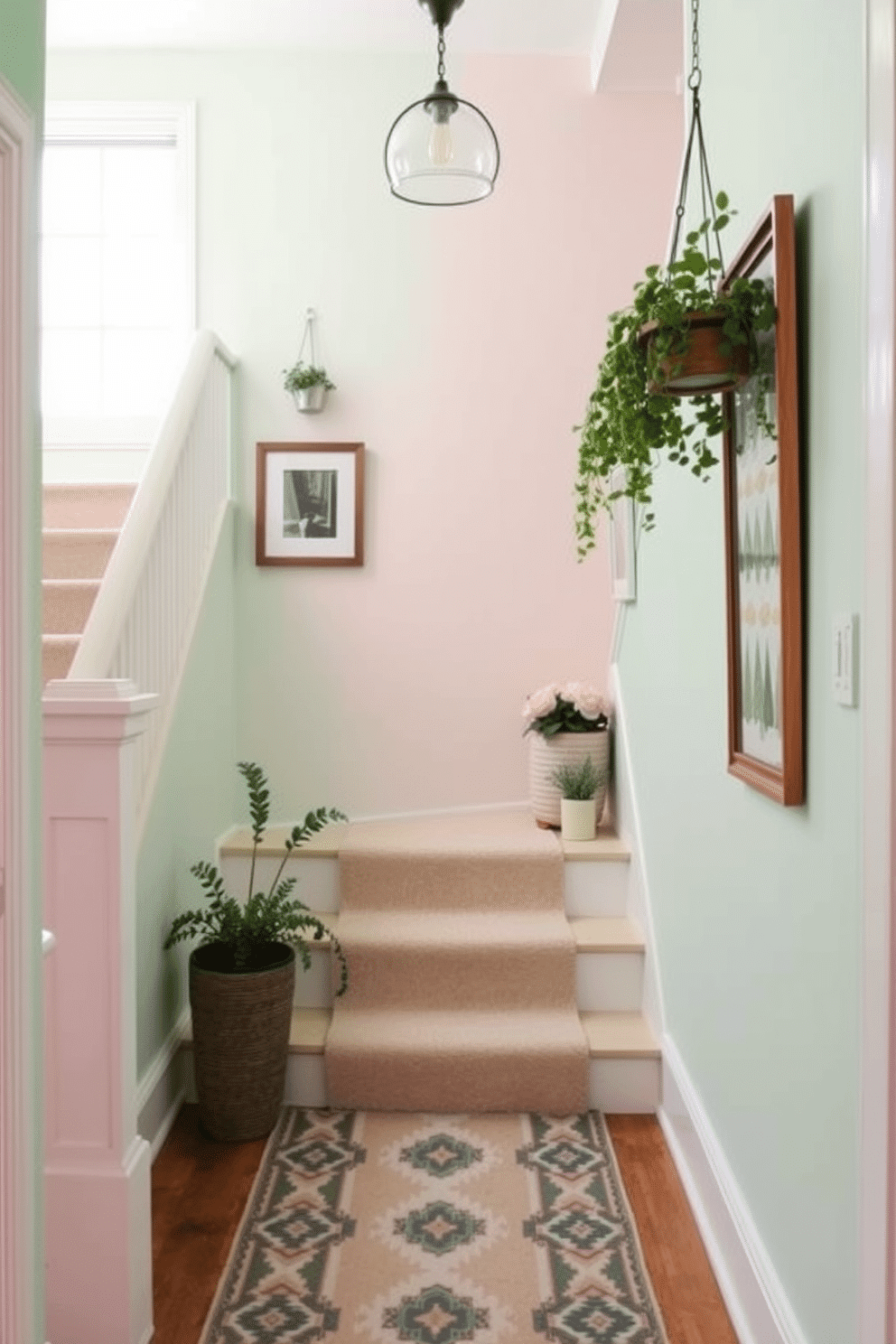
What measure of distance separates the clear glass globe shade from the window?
90.1 inches

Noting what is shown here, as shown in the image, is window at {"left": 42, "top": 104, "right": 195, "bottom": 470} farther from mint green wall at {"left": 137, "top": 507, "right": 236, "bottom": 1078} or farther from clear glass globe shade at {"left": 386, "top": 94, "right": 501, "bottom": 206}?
clear glass globe shade at {"left": 386, "top": 94, "right": 501, "bottom": 206}

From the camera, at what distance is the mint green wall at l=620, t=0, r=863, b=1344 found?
1708mm

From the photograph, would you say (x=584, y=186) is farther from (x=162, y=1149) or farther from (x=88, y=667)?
(x=162, y=1149)

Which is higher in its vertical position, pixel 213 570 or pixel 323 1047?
pixel 213 570

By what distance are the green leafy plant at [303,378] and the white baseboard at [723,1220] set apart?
9.00 ft

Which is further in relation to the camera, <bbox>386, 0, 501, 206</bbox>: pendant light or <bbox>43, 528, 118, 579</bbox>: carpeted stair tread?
<bbox>43, 528, 118, 579</bbox>: carpeted stair tread

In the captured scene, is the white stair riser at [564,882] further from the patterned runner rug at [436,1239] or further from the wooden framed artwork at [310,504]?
the wooden framed artwork at [310,504]

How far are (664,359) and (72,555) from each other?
9.05ft

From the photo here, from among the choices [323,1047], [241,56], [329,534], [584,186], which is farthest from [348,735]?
[241,56]

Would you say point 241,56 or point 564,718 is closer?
point 564,718

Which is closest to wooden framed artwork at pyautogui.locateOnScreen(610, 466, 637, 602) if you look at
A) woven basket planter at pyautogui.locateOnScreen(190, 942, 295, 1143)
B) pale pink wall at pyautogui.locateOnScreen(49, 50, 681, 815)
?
pale pink wall at pyautogui.locateOnScreen(49, 50, 681, 815)

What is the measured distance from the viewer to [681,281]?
203 cm

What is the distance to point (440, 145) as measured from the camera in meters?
2.66

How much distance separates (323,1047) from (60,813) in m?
1.39
